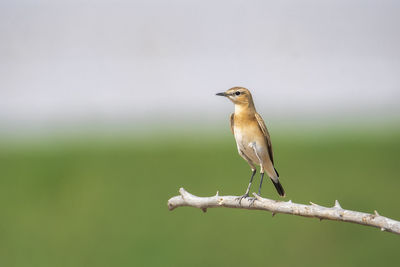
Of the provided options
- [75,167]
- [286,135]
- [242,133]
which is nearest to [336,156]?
[286,135]

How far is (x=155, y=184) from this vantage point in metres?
20.1

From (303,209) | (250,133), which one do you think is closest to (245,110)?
(250,133)

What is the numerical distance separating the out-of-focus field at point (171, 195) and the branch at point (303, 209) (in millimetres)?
13700

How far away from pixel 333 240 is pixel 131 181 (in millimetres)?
6877

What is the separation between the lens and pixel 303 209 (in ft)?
12.8

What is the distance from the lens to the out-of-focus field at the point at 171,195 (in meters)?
18.3

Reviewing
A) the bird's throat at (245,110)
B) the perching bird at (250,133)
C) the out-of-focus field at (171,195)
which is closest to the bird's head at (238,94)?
the perching bird at (250,133)

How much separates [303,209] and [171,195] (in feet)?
50.2

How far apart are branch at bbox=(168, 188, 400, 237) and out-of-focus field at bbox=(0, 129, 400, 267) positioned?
1370 centimetres

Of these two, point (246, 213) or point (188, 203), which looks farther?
point (246, 213)

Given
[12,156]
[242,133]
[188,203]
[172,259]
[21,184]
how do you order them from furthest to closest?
[12,156] → [21,184] → [172,259] → [242,133] → [188,203]

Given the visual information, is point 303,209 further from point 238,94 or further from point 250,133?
point 250,133

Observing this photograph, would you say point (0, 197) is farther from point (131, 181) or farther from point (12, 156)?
point (131, 181)

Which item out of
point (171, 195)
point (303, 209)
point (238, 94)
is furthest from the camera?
point (171, 195)
